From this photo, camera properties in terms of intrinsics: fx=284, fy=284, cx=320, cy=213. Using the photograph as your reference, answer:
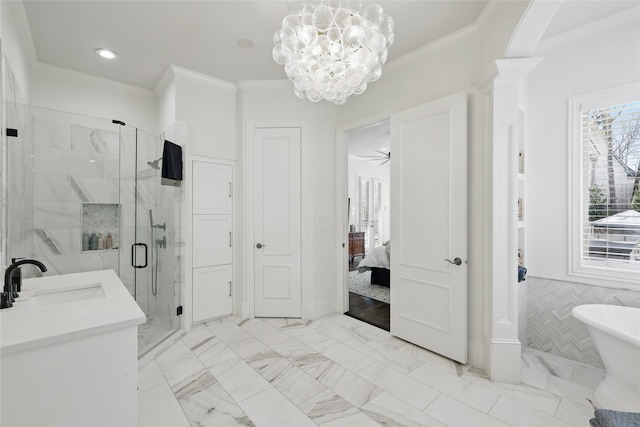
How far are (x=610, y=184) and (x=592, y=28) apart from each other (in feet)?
4.40

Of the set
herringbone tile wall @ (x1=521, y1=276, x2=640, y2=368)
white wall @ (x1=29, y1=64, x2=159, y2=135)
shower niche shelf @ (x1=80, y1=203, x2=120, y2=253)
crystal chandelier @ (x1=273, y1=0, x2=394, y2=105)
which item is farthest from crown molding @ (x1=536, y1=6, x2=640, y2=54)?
shower niche shelf @ (x1=80, y1=203, x2=120, y2=253)

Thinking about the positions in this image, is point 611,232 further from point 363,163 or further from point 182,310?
point 363,163

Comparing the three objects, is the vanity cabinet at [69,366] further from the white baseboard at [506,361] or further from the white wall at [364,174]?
the white wall at [364,174]

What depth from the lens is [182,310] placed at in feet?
10.4

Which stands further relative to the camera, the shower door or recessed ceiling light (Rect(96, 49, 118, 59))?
the shower door

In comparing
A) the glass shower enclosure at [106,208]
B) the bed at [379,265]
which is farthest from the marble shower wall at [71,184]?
the bed at [379,265]

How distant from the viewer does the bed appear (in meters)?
4.79

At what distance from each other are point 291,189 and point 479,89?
7.12 ft

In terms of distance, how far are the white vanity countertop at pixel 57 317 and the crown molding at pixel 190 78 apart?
248 cm

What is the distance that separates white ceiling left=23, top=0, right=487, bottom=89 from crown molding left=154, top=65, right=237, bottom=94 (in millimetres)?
68

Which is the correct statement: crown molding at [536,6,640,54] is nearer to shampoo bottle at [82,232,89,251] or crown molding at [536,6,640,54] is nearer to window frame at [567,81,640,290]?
window frame at [567,81,640,290]

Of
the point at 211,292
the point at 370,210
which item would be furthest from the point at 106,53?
the point at 370,210

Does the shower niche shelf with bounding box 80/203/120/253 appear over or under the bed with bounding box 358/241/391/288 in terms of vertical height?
over

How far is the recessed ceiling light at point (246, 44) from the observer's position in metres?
2.72
